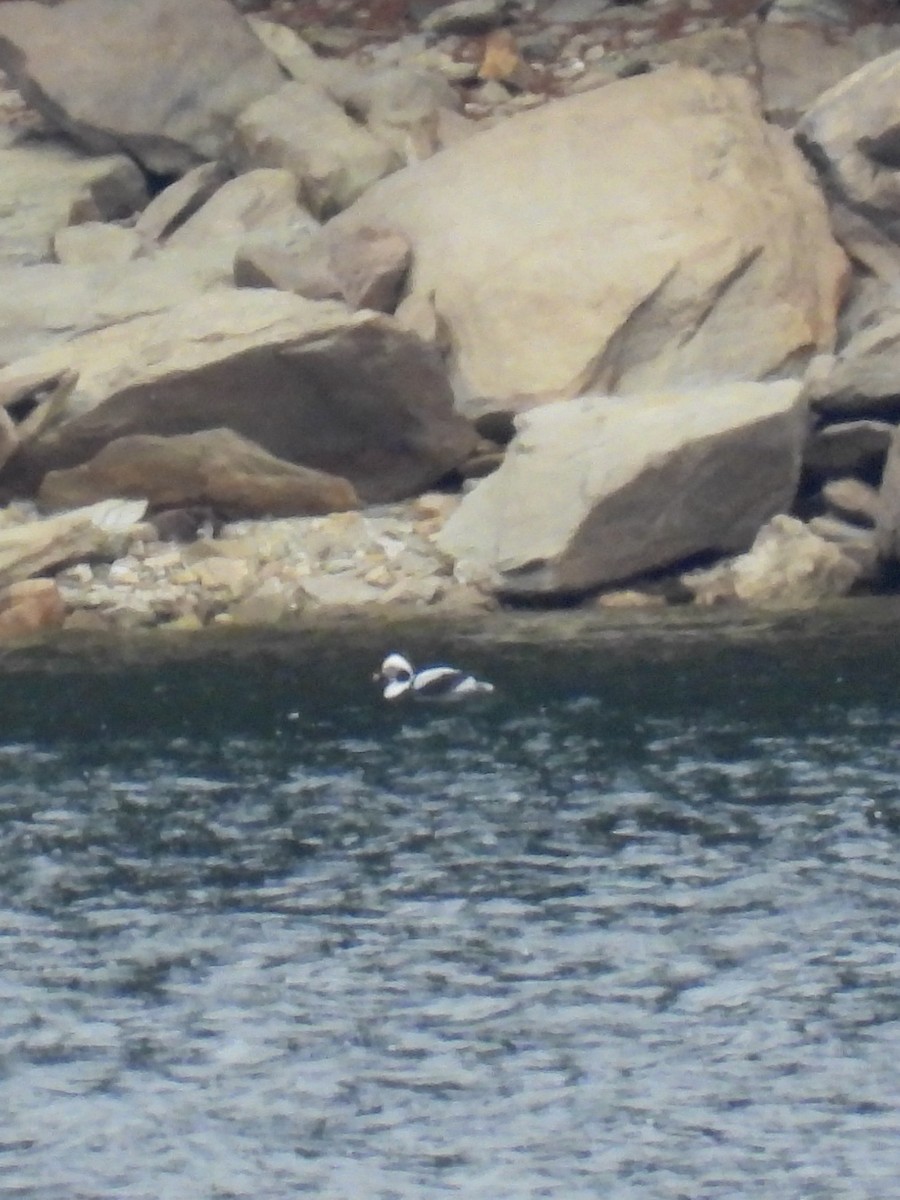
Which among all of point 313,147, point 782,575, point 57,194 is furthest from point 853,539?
point 57,194

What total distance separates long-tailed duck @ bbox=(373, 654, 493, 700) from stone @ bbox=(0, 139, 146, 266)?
52.9 ft

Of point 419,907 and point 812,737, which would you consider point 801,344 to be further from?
point 419,907

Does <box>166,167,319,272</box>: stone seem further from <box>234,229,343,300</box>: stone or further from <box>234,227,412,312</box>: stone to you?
<box>234,227,412,312</box>: stone

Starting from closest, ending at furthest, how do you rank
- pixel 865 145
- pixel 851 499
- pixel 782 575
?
pixel 782 575 → pixel 851 499 → pixel 865 145

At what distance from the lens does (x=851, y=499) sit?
1248 inches

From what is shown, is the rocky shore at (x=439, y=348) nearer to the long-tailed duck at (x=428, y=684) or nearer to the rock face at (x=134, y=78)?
the rock face at (x=134, y=78)

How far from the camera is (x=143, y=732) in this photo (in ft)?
83.4

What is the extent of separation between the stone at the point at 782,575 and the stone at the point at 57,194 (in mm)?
15010

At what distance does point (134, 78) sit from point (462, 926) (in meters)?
26.8

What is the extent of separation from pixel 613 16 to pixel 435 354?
17155mm

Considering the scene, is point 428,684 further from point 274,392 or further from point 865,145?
point 865,145

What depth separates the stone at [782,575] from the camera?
30297mm

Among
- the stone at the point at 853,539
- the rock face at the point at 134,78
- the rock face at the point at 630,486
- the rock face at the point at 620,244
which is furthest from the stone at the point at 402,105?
the stone at the point at 853,539

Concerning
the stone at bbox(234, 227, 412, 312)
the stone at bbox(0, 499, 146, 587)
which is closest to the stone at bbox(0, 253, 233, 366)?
the stone at bbox(234, 227, 412, 312)
